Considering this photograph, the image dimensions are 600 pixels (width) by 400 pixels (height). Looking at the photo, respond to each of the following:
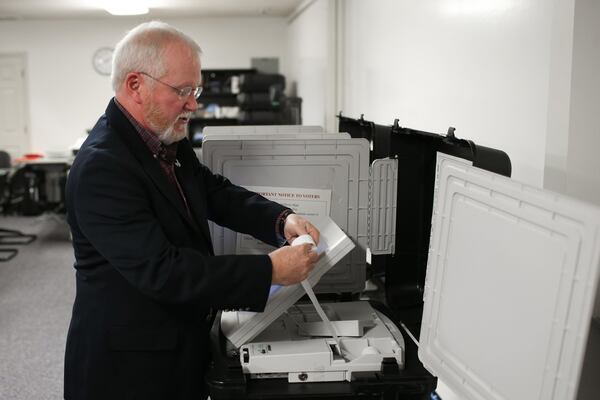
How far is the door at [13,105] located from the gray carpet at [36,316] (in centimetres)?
288

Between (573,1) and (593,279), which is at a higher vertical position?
(573,1)

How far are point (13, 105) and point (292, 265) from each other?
868 cm

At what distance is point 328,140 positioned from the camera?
1.62 m

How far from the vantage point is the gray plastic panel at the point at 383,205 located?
1.62m

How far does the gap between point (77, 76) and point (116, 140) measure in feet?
26.6

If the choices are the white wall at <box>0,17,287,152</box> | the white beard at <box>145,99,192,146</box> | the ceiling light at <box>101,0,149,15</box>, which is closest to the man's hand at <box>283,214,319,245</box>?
the white beard at <box>145,99,192,146</box>

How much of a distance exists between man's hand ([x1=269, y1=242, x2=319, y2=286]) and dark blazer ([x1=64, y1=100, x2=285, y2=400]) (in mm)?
23

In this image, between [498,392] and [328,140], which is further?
[328,140]

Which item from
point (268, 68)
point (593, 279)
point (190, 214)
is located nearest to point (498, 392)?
point (593, 279)

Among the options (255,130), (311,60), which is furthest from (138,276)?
(311,60)

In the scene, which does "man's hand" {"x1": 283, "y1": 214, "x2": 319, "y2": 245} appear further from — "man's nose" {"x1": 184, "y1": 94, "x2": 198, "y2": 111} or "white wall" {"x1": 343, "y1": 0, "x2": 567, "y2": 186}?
"white wall" {"x1": 343, "y1": 0, "x2": 567, "y2": 186}

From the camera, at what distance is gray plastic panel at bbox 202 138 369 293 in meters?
1.63

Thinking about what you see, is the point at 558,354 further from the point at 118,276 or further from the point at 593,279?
the point at 118,276

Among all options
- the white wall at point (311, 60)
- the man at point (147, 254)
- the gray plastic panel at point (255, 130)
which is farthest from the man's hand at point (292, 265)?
the white wall at point (311, 60)
